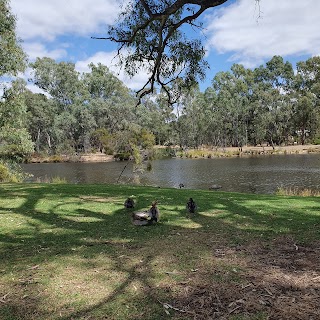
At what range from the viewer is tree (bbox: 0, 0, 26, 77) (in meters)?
17.3

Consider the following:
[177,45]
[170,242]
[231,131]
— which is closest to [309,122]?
[231,131]

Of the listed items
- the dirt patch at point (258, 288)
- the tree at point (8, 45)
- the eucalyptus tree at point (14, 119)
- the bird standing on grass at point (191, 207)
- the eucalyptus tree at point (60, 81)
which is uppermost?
the eucalyptus tree at point (60, 81)

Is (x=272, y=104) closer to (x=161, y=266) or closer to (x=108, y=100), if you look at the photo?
(x=108, y=100)

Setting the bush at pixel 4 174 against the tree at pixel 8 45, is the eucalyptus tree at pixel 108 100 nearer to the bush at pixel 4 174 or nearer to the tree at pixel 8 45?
the bush at pixel 4 174

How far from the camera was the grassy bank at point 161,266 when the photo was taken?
3.36 m

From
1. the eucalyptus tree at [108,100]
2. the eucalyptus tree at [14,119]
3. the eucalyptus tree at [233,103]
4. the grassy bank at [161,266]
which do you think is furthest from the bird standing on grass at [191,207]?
the eucalyptus tree at [233,103]

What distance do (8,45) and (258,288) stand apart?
1809 cm

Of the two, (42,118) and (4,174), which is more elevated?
(42,118)

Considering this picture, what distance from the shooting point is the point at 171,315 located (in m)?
3.22

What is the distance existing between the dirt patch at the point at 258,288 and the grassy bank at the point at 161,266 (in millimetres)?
11

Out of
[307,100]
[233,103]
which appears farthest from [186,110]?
[307,100]

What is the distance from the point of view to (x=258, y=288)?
3.72 metres

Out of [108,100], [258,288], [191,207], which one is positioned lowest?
[258,288]

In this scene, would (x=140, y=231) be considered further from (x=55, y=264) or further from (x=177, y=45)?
(x=177, y=45)
